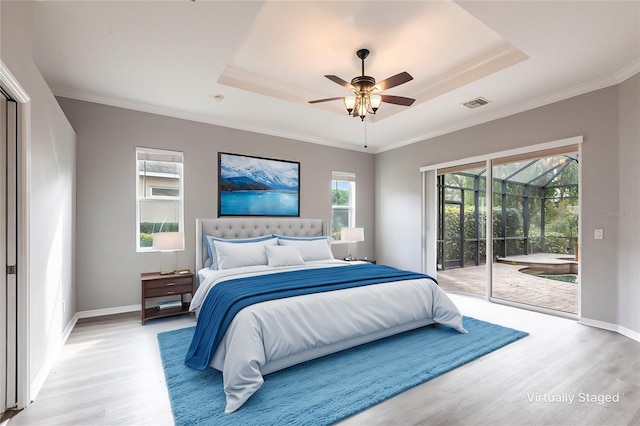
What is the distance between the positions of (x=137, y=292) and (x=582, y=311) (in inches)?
222

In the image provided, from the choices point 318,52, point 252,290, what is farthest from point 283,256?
point 318,52

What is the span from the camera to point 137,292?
4.20 m

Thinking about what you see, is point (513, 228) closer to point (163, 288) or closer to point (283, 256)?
point (283, 256)

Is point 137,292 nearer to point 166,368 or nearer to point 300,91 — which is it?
point 166,368

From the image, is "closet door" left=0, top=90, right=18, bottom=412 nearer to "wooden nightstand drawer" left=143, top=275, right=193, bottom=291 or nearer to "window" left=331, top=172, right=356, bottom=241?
"wooden nightstand drawer" left=143, top=275, right=193, bottom=291

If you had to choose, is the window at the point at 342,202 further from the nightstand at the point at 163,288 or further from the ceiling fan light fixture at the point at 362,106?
the nightstand at the point at 163,288

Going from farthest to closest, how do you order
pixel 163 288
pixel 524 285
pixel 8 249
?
pixel 524 285 → pixel 163 288 → pixel 8 249

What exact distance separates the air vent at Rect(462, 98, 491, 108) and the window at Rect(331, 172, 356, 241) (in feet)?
8.61

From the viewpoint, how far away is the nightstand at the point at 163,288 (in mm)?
3768

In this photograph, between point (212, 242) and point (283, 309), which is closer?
point (283, 309)

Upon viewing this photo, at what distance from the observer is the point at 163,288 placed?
12.7ft

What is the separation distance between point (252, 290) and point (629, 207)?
13.2ft

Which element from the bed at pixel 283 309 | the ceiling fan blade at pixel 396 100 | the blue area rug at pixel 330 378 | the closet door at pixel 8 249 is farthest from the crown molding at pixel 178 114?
the blue area rug at pixel 330 378

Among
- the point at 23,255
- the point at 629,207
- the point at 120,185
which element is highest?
the point at 120,185
